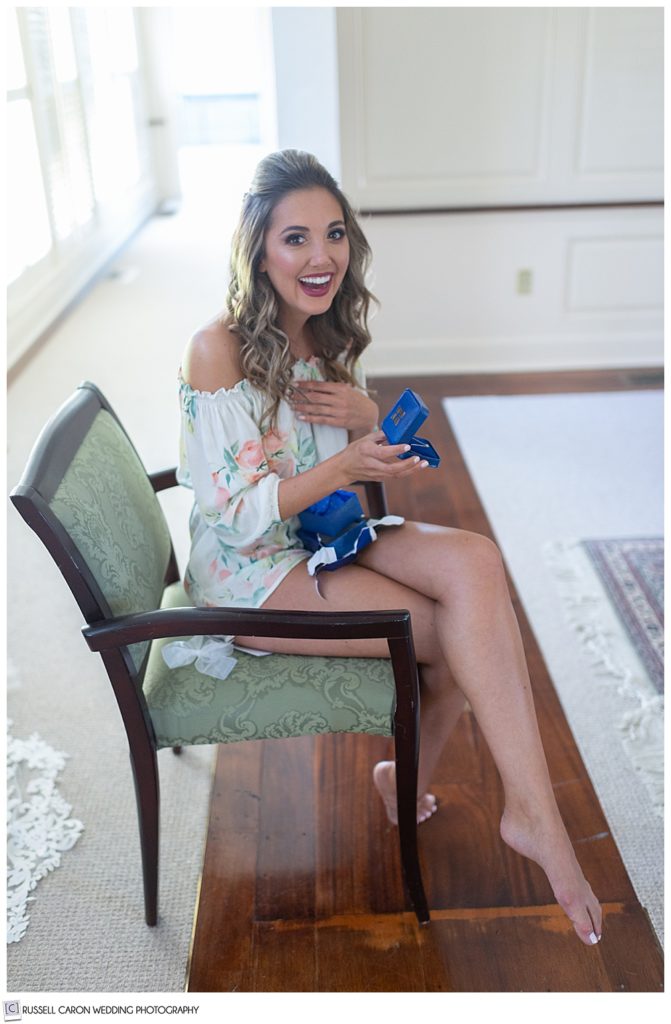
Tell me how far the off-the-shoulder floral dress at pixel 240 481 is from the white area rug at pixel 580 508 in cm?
82

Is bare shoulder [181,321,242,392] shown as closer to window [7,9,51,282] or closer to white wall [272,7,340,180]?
white wall [272,7,340,180]

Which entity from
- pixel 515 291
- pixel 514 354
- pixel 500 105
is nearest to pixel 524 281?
pixel 515 291

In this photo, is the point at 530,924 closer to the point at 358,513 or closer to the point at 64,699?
the point at 358,513

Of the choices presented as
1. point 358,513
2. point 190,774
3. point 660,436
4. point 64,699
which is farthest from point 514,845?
point 660,436

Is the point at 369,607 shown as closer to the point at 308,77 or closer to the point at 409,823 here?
the point at 409,823

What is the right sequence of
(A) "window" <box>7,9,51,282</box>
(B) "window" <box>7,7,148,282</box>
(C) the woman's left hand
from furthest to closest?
(B) "window" <box>7,7,148,282</box>
(A) "window" <box>7,9,51,282</box>
(C) the woman's left hand

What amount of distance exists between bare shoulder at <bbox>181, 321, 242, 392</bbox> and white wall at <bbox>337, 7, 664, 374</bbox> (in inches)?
98.2

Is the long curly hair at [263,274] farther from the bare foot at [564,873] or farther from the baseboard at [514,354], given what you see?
the baseboard at [514,354]

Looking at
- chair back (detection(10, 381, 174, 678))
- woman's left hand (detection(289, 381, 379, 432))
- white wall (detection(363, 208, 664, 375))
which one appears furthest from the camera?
white wall (detection(363, 208, 664, 375))

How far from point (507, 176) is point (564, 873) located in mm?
3111

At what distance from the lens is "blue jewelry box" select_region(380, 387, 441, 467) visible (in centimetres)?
136

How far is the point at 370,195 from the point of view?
376cm

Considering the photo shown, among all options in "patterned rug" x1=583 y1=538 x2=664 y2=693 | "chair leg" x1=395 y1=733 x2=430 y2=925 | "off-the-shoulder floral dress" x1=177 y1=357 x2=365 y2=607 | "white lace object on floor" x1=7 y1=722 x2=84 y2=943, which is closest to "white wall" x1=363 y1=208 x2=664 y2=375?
"patterned rug" x1=583 y1=538 x2=664 y2=693

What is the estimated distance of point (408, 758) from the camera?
4.66 feet
